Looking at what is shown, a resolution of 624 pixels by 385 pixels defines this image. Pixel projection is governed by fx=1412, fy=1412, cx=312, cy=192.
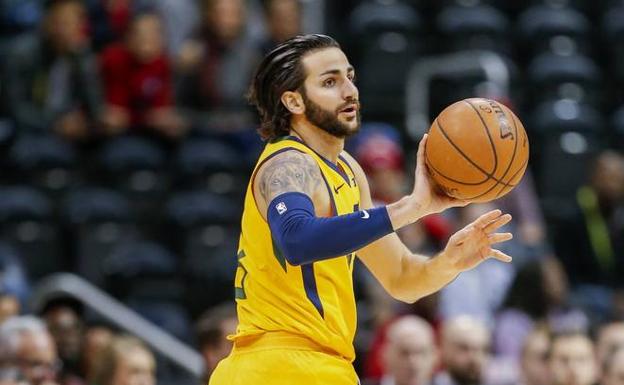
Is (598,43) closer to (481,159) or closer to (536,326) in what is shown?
(536,326)

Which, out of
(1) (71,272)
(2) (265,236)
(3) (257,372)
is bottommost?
(1) (71,272)

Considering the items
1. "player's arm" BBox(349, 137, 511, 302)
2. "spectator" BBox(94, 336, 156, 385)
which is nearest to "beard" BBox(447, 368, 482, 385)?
"spectator" BBox(94, 336, 156, 385)

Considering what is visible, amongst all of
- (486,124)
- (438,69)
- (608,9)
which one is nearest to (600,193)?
(438,69)

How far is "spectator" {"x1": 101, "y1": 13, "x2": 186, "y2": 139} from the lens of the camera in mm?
12086

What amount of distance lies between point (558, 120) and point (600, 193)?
2.77ft

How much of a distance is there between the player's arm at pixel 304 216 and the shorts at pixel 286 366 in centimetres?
45

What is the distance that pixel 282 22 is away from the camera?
489 inches

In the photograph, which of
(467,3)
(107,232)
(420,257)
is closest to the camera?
(420,257)

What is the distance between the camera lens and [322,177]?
226 inches

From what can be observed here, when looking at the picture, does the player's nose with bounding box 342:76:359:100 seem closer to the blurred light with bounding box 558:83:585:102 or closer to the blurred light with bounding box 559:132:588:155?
the blurred light with bounding box 559:132:588:155

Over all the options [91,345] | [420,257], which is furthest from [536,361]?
[420,257]

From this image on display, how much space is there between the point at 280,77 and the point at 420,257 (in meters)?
1.05

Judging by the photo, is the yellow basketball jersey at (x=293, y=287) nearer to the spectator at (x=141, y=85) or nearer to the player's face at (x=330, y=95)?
the player's face at (x=330, y=95)

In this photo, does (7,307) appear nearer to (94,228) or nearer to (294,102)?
(94,228)
